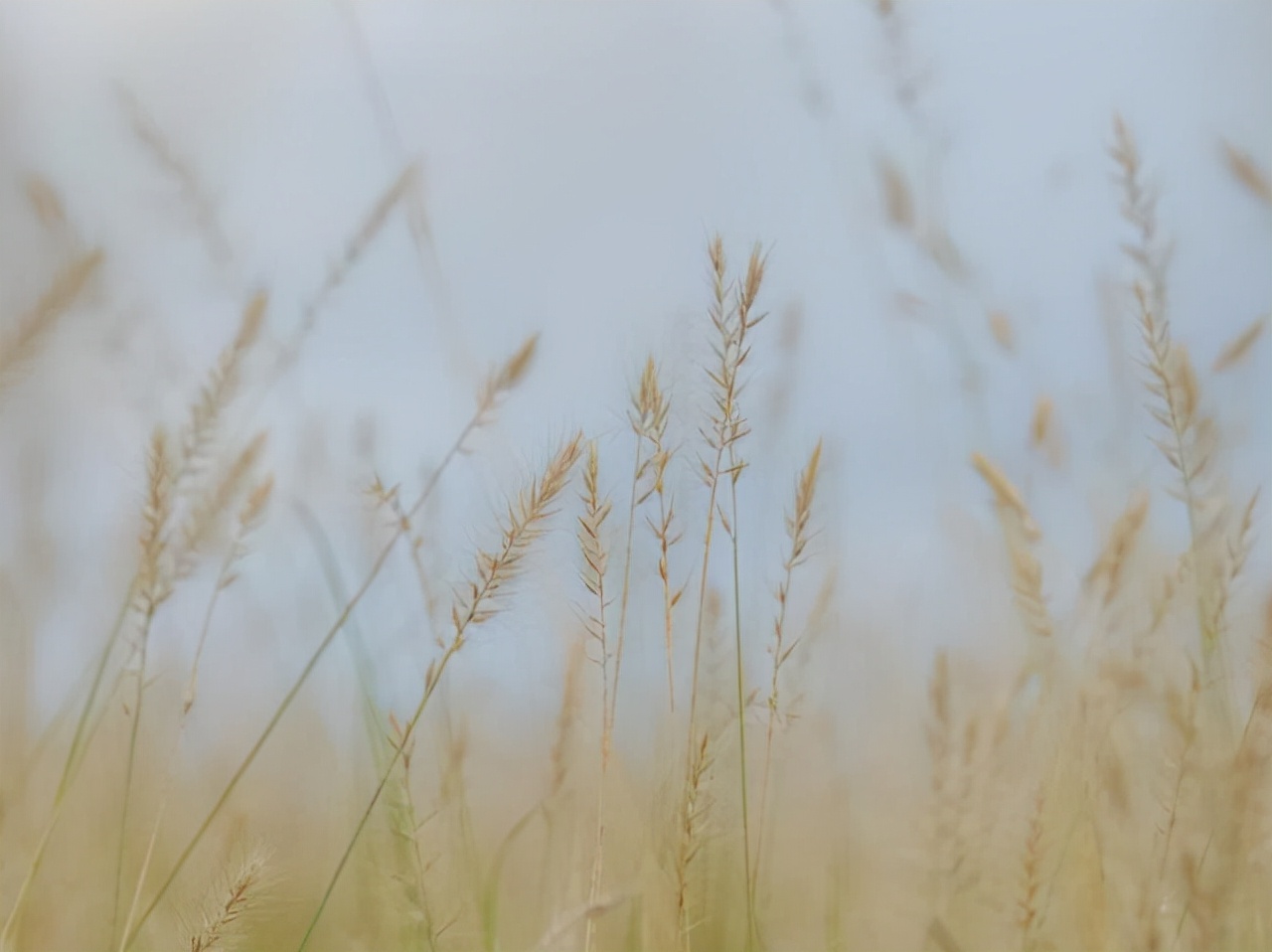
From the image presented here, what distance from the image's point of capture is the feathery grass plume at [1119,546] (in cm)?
70

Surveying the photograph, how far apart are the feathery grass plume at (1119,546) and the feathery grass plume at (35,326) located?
870 millimetres

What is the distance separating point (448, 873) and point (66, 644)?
1.64 feet

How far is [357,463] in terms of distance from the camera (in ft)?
3.42

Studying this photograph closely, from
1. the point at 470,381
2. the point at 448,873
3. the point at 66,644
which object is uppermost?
the point at 470,381

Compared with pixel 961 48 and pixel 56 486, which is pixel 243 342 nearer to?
pixel 56 486

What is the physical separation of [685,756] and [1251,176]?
2.86ft

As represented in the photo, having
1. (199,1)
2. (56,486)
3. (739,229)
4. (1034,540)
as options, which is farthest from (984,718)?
(199,1)

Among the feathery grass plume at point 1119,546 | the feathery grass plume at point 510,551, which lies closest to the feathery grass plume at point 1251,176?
the feathery grass plume at point 1119,546

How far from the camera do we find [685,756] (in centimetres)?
69

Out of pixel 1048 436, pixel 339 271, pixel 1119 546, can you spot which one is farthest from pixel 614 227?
pixel 1119 546

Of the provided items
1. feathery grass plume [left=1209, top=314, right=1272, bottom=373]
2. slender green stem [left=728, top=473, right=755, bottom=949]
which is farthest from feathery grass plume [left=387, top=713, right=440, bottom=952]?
feathery grass plume [left=1209, top=314, right=1272, bottom=373]

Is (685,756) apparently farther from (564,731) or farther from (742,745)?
(564,731)

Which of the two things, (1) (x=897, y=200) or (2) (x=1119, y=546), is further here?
(1) (x=897, y=200)

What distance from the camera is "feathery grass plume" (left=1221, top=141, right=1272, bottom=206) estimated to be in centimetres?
97
